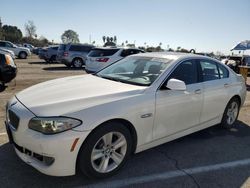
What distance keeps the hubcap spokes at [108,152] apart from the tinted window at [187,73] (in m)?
1.31

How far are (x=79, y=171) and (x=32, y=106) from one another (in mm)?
956

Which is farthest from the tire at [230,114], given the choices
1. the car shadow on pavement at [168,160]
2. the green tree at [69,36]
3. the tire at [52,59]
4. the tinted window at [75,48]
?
the green tree at [69,36]

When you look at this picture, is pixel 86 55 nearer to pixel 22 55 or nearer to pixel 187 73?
pixel 22 55

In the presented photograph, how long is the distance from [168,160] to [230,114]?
91.7 inches

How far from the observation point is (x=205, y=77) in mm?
4773

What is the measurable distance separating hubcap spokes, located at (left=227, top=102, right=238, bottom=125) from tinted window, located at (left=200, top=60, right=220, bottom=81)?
2.92ft

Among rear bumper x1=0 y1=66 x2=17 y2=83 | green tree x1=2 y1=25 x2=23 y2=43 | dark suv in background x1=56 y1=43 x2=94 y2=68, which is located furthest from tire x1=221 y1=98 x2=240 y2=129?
green tree x1=2 y1=25 x2=23 y2=43

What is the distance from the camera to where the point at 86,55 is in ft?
63.2

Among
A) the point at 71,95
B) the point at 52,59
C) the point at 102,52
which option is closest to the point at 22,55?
the point at 52,59

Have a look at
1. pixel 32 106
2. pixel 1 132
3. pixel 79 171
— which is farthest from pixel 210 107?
pixel 1 132

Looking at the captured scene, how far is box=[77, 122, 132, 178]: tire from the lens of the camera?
3094 mm

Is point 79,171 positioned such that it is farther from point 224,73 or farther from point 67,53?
point 67,53

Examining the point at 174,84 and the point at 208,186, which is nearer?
the point at 208,186

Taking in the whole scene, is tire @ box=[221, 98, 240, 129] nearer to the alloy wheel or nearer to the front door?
the alloy wheel
